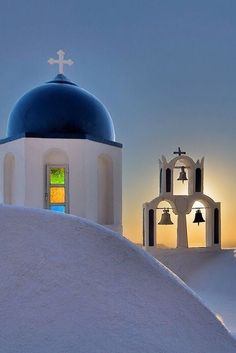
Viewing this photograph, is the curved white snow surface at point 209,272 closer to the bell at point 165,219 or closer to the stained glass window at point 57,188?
the bell at point 165,219

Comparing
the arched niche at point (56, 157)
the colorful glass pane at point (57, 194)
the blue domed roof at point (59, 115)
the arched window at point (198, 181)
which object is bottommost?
the colorful glass pane at point (57, 194)

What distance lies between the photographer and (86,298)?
6.96 feet

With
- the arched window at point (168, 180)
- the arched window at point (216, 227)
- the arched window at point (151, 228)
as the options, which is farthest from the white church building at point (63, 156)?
the arched window at point (216, 227)

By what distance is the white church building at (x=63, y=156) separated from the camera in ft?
24.6

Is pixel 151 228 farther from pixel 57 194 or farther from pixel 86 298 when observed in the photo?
pixel 86 298

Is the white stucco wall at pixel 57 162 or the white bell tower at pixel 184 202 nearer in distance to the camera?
the white stucco wall at pixel 57 162

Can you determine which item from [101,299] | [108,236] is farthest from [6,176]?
[101,299]

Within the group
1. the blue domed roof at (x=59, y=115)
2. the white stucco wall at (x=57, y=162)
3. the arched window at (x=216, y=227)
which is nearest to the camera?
the white stucco wall at (x=57, y=162)

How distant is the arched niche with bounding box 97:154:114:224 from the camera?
822cm

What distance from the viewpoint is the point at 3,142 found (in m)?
8.24

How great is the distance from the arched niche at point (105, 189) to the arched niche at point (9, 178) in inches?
76.1

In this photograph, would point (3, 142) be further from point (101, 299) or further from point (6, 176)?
point (101, 299)

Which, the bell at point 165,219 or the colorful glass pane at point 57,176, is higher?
the colorful glass pane at point 57,176

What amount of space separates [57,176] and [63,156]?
45 cm
